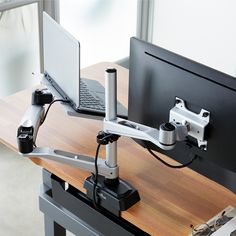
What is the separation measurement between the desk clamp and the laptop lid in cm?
18

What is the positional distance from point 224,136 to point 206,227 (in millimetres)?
295

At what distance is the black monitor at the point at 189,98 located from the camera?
159 centimetres

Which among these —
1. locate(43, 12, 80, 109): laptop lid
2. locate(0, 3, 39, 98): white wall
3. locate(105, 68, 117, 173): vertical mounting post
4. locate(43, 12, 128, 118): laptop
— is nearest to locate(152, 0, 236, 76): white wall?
locate(0, 3, 39, 98): white wall

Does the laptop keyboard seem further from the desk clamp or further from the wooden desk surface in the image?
the desk clamp

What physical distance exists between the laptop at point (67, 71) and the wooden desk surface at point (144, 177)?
0.11 metres

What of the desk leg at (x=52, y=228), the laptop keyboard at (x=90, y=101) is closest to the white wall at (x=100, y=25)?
the laptop keyboard at (x=90, y=101)

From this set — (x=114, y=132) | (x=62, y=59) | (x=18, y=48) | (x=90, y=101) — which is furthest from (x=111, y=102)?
(x=18, y=48)

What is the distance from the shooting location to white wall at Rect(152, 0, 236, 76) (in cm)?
373

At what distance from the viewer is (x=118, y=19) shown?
4059 mm

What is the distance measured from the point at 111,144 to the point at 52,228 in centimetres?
66

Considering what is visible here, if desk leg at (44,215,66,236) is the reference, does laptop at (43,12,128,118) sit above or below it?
above

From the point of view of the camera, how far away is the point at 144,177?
195 centimetres

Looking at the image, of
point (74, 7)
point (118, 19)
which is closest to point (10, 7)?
point (74, 7)

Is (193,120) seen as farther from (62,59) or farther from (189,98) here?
(62,59)
